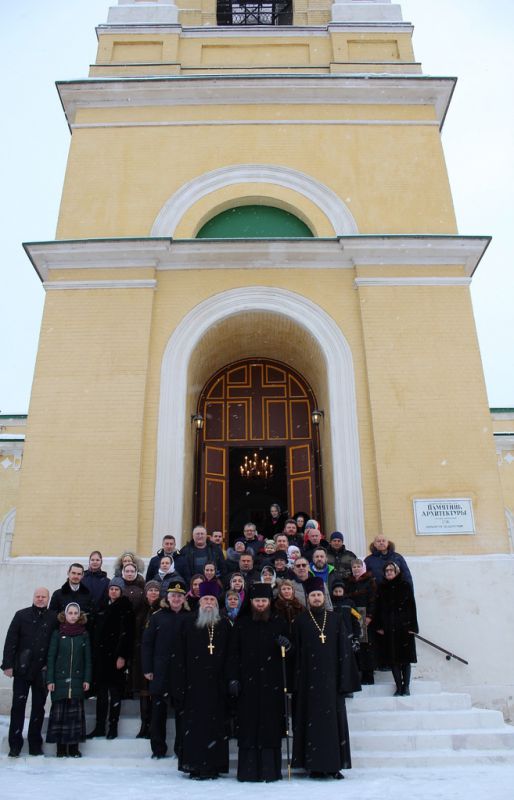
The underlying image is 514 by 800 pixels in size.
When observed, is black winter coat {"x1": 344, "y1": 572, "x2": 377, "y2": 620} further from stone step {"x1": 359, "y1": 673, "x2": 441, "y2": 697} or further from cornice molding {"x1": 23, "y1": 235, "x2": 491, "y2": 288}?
cornice molding {"x1": 23, "y1": 235, "x2": 491, "y2": 288}

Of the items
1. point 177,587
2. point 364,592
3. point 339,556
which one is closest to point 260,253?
point 339,556

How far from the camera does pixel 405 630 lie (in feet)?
22.4

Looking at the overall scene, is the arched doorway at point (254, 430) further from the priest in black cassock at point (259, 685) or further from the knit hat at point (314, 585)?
the priest in black cassock at point (259, 685)

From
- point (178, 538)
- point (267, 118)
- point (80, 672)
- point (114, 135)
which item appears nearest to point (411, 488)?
point (178, 538)

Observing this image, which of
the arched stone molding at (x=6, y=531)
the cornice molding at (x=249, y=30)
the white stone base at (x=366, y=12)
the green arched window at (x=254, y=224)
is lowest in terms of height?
the arched stone molding at (x=6, y=531)

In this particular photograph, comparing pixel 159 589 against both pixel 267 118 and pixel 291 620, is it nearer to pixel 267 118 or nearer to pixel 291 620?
pixel 291 620

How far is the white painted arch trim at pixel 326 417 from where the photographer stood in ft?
30.7

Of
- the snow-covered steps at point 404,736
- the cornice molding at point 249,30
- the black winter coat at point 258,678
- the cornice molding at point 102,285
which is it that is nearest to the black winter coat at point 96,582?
the snow-covered steps at point 404,736

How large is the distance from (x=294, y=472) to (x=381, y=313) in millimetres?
3308

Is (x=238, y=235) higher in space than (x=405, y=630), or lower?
higher

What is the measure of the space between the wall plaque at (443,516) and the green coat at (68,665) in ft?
16.7

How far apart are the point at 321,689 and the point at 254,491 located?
11.3 meters

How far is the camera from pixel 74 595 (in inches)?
266

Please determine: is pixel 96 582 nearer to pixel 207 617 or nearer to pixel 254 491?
pixel 207 617
